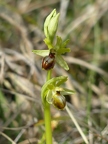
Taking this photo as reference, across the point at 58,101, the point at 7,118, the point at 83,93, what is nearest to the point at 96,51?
the point at 83,93

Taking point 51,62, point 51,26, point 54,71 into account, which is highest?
point 51,26

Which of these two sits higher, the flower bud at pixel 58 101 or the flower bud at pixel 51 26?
the flower bud at pixel 51 26

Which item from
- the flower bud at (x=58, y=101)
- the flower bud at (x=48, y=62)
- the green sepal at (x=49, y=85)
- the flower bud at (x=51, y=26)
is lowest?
the flower bud at (x=58, y=101)

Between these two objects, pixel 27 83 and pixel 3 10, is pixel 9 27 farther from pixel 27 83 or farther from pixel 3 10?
pixel 27 83

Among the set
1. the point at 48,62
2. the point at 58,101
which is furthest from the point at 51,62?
the point at 58,101

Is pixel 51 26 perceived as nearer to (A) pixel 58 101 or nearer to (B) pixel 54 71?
(A) pixel 58 101

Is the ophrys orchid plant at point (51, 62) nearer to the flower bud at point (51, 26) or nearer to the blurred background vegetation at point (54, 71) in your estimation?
the flower bud at point (51, 26)

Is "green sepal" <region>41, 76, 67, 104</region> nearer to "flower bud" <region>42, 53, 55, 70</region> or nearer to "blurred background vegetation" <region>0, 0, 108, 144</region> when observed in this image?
"flower bud" <region>42, 53, 55, 70</region>

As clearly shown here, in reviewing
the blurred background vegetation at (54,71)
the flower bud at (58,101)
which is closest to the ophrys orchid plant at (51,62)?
the flower bud at (58,101)

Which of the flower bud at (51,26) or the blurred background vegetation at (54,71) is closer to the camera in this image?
the flower bud at (51,26)
